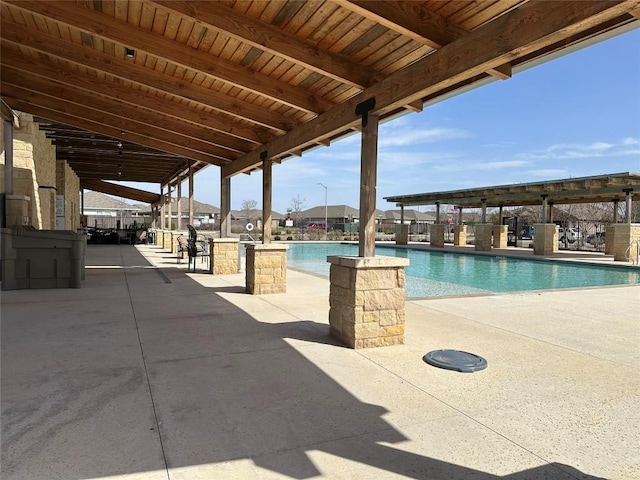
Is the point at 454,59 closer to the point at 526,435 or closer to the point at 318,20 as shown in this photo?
the point at 318,20

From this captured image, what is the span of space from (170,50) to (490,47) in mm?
3400

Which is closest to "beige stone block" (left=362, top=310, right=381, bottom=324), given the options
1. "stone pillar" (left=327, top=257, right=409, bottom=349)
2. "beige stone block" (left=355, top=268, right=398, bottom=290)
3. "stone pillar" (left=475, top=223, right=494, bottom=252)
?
"stone pillar" (left=327, top=257, right=409, bottom=349)

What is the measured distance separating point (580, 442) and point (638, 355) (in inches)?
93.6

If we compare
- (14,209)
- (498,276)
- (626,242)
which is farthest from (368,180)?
(626,242)

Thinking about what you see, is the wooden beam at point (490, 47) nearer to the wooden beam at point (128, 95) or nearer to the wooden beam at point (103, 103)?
the wooden beam at point (128, 95)

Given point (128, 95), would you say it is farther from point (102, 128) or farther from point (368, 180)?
point (368, 180)

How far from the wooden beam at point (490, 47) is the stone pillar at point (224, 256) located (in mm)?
6119

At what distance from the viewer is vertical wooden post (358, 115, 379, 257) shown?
4.48 meters

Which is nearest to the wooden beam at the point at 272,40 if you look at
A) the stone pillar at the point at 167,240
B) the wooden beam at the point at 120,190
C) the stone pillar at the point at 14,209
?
the stone pillar at the point at 14,209

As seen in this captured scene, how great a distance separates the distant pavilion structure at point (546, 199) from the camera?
1602cm

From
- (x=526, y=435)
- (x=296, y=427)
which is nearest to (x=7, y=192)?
(x=296, y=427)

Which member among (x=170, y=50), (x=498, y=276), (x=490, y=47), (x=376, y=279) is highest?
(x=170, y=50)

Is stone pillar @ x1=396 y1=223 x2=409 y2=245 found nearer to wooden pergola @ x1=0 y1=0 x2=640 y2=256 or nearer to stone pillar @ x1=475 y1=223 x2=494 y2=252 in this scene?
stone pillar @ x1=475 y1=223 x2=494 y2=252

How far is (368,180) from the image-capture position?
4.48 meters
